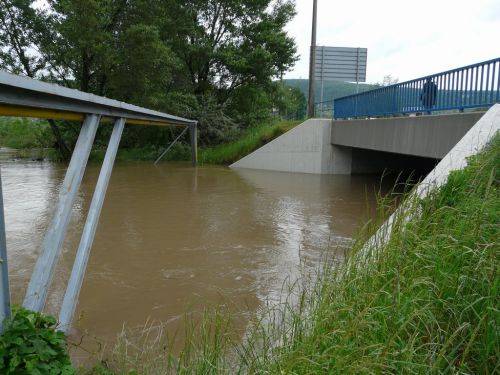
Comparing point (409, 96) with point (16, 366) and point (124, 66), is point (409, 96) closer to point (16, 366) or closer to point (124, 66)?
point (16, 366)

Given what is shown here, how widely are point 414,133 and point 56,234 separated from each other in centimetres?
862

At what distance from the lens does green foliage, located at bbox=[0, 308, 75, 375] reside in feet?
6.41

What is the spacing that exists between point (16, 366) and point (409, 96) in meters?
10.1

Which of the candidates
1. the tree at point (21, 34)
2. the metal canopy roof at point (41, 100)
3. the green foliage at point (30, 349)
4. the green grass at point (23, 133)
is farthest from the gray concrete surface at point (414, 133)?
the green grass at point (23, 133)

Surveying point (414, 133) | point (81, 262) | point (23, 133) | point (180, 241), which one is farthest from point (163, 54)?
point (23, 133)

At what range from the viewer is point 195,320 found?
372cm

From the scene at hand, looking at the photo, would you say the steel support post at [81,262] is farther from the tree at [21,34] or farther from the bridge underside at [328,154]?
the tree at [21,34]

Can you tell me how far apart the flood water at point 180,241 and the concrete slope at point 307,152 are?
3.18m

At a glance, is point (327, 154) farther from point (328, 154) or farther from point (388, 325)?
point (388, 325)

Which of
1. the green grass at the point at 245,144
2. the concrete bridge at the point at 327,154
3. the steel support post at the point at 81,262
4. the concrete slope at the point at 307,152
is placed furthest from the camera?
the green grass at the point at 245,144

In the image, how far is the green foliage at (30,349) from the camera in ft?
6.41

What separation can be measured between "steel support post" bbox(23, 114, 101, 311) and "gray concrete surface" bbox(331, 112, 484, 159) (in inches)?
263

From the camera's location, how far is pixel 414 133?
980cm

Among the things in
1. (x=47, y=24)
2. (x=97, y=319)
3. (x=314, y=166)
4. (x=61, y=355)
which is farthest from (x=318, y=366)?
(x=47, y=24)
